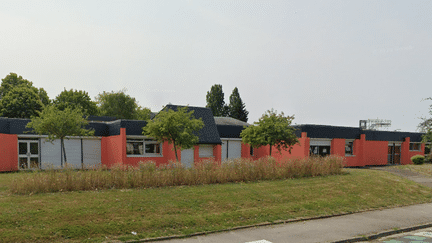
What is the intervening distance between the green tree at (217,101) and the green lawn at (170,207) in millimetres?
53900

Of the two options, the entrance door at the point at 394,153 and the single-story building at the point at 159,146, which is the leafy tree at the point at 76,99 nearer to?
the single-story building at the point at 159,146

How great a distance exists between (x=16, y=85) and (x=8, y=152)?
1304 inches

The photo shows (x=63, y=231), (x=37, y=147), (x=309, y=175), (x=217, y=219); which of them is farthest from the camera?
(x=37, y=147)

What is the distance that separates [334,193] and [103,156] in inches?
753

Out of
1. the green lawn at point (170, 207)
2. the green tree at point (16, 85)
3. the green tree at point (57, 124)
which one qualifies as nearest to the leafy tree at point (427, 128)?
the green lawn at point (170, 207)

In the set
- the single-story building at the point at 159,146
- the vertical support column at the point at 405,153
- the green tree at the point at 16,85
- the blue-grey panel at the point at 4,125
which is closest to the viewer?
the blue-grey panel at the point at 4,125

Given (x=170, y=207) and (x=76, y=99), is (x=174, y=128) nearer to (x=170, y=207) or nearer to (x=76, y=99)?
(x=170, y=207)

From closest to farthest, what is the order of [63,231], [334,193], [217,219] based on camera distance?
[63,231] → [217,219] → [334,193]

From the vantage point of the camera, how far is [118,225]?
801 cm

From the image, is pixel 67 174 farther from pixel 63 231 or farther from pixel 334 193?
pixel 334 193

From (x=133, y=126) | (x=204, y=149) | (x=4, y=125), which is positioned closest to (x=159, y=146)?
(x=133, y=126)

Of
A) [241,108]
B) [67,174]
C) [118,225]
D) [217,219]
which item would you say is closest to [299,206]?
[217,219]

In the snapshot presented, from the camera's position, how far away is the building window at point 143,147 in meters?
24.2

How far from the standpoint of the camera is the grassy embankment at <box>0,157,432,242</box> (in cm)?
758
